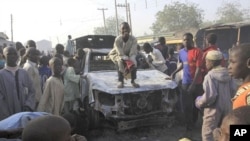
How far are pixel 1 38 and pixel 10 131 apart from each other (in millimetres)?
17493

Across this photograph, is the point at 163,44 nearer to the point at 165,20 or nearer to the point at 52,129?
the point at 52,129

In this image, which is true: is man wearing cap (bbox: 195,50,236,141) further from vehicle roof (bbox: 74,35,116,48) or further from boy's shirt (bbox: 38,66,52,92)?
vehicle roof (bbox: 74,35,116,48)

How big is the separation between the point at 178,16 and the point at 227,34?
1963 inches

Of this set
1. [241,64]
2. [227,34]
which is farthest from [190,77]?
[227,34]

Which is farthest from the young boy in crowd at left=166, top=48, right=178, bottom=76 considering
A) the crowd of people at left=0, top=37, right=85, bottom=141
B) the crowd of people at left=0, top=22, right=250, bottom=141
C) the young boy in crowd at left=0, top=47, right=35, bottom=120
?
the young boy in crowd at left=0, top=47, right=35, bottom=120

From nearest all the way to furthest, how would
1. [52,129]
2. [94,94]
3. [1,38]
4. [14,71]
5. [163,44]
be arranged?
[52,129], [14,71], [94,94], [163,44], [1,38]

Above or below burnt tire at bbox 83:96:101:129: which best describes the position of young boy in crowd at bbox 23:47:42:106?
above

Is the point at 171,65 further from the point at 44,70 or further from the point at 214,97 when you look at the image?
the point at 214,97

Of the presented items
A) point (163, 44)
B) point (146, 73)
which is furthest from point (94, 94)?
point (163, 44)

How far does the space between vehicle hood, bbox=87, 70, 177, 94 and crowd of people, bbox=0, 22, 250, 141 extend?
16 centimetres

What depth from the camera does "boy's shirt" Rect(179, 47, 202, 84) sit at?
6.18 metres

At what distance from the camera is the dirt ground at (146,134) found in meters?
6.27

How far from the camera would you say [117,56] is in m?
6.54

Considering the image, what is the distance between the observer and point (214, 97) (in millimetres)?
4539
